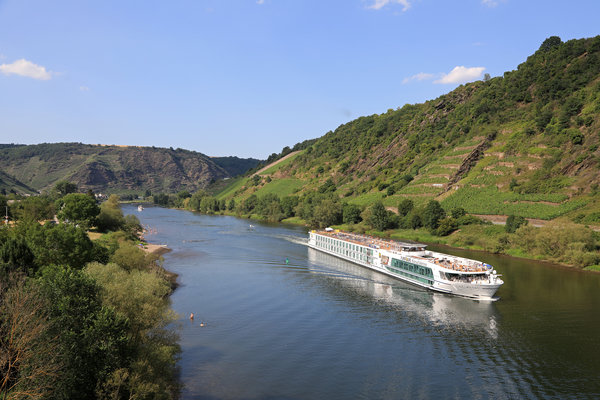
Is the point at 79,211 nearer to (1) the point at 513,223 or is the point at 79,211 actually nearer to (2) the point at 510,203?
(1) the point at 513,223

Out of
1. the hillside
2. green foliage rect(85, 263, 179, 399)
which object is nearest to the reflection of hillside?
green foliage rect(85, 263, 179, 399)

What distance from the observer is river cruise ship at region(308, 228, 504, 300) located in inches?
2426

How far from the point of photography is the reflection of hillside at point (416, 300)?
52.9 m

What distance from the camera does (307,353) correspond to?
42.3 meters

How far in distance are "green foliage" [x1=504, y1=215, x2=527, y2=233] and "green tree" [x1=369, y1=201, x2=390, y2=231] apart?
37.4 m

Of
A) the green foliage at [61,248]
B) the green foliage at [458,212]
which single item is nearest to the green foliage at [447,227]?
the green foliage at [458,212]

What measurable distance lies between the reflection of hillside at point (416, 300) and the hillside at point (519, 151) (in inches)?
1913

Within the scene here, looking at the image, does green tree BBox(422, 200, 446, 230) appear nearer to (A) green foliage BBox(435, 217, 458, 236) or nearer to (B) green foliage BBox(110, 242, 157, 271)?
(A) green foliage BBox(435, 217, 458, 236)

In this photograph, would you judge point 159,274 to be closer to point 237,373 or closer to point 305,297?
point 305,297

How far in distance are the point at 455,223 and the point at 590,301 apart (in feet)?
178

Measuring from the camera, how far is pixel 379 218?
132250mm

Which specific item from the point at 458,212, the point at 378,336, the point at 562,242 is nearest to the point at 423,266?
the point at 378,336

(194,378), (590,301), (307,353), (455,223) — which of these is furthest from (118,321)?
(455,223)

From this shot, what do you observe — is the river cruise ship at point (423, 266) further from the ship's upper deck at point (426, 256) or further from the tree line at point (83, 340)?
the tree line at point (83, 340)
